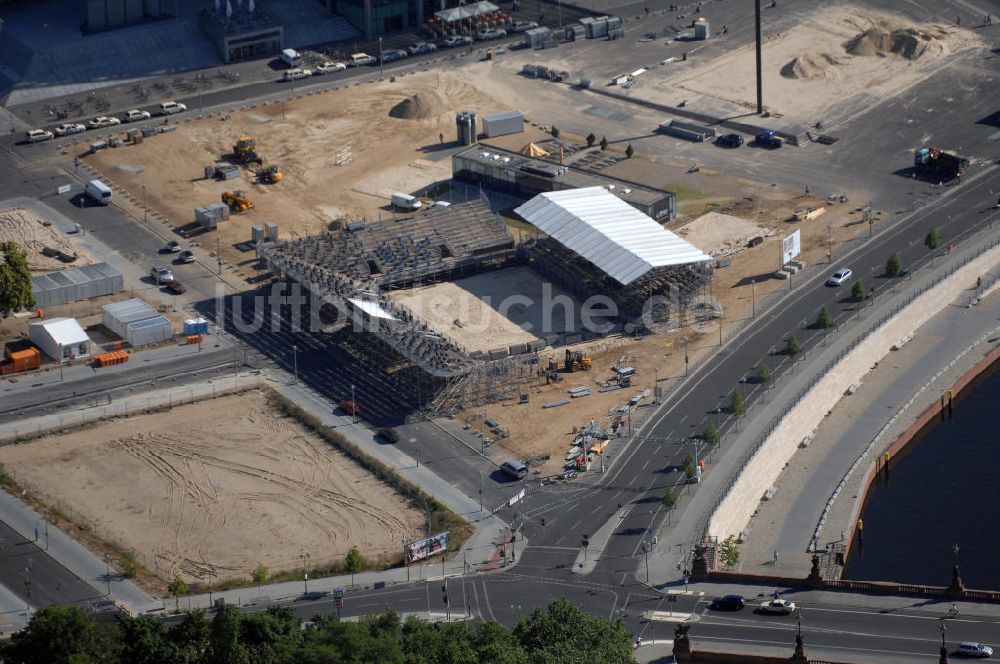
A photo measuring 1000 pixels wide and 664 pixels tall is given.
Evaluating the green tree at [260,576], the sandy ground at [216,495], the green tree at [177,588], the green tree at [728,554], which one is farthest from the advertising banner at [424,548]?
the green tree at [728,554]

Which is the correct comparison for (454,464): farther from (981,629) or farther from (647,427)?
(981,629)

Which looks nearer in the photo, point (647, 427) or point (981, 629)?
point (981, 629)

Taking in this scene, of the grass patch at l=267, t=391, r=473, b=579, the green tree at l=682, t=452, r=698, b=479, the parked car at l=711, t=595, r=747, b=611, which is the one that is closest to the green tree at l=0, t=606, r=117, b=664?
the grass patch at l=267, t=391, r=473, b=579

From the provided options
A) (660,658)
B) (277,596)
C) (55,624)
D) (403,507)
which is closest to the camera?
(55,624)

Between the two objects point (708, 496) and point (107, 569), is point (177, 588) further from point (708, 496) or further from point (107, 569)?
point (708, 496)

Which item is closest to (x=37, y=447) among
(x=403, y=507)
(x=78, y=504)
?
(x=78, y=504)

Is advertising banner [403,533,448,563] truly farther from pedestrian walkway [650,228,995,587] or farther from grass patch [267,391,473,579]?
pedestrian walkway [650,228,995,587]
